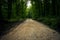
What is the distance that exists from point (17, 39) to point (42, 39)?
1671mm

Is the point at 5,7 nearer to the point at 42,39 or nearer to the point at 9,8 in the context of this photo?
the point at 9,8

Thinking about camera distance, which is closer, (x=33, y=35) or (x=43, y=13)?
(x=33, y=35)

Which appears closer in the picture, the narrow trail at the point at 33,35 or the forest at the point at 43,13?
the narrow trail at the point at 33,35

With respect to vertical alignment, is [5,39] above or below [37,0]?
below

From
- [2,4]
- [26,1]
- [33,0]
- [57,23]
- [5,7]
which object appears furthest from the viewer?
[26,1]

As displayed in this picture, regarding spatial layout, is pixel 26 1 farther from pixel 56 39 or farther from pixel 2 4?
pixel 56 39

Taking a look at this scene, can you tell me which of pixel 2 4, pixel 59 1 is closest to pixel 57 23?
pixel 59 1

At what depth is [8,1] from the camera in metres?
25.6

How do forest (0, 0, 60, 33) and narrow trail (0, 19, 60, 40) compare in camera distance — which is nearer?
narrow trail (0, 19, 60, 40)

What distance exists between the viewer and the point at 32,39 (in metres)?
9.66

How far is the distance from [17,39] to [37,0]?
29.3 metres

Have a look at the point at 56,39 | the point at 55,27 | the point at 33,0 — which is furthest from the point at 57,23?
the point at 33,0

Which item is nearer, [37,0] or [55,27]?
[55,27]

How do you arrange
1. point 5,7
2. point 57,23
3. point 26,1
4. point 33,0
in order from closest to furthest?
point 57,23
point 5,7
point 33,0
point 26,1
